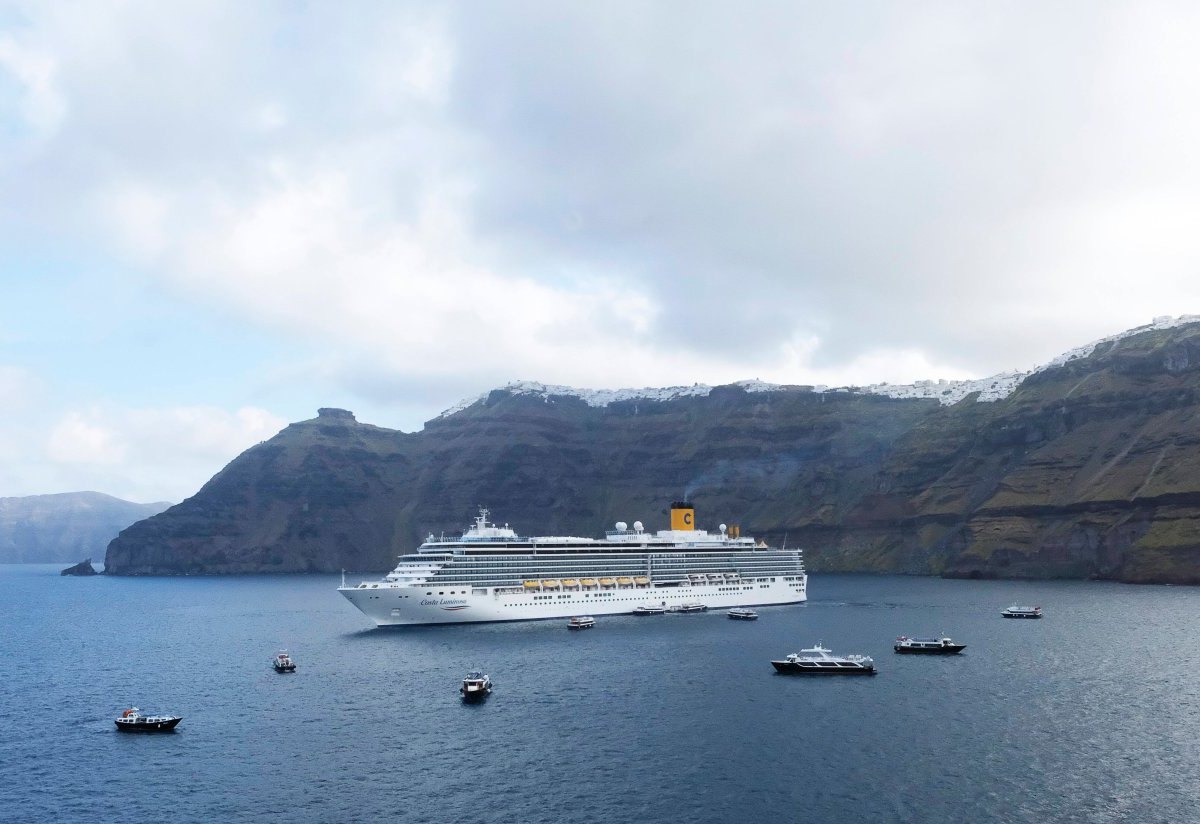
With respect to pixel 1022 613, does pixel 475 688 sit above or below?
below

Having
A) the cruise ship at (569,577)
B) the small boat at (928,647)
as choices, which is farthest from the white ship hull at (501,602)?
the small boat at (928,647)

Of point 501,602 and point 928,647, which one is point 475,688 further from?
point 928,647

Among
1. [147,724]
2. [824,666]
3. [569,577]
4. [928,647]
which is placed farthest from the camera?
[569,577]

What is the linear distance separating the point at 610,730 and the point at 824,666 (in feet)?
89.3

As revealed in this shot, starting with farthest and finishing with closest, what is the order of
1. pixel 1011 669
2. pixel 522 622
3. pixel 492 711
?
pixel 522 622
pixel 1011 669
pixel 492 711

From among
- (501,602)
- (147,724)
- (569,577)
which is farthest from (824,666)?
(147,724)

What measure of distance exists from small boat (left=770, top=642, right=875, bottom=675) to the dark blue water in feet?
6.73

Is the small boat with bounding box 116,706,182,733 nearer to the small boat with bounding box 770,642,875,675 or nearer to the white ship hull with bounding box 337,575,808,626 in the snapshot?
the white ship hull with bounding box 337,575,808,626

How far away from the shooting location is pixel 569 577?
11788 centimetres

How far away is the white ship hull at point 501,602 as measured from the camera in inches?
4038

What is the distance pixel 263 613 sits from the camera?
146625mm

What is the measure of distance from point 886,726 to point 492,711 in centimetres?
2632

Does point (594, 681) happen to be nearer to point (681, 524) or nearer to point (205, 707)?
point (205, 707)

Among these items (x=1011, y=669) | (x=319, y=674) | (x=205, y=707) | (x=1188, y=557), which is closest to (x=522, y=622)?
(x=319, y=674)
